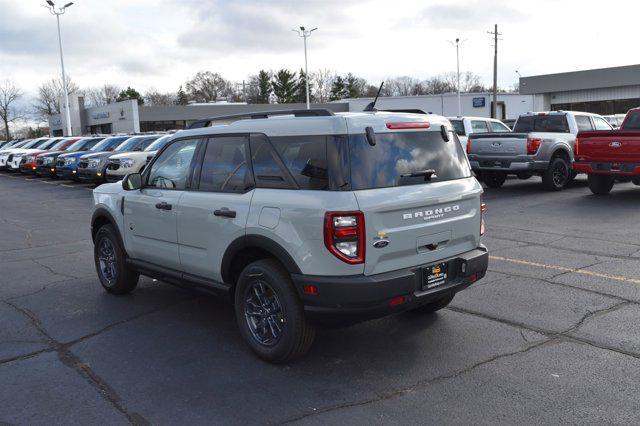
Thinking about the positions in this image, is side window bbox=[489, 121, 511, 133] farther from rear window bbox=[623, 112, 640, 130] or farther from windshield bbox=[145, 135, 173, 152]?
windshield bbox=[145, 135, 173, 152]

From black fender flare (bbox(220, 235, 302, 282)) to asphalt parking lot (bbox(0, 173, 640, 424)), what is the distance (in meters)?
0.69

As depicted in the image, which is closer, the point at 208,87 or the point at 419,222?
the point at 419,222

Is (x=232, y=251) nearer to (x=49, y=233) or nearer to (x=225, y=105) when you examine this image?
(x=49, y=233)

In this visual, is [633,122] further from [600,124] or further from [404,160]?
[404,160]

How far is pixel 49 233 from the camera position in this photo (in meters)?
10.8

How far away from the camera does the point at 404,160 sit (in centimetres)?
440

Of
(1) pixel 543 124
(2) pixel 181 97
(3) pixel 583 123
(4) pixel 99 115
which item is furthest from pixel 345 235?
(2) pixel 181 97

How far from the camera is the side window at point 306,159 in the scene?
4117 millimetres

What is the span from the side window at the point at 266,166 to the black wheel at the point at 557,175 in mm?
11544

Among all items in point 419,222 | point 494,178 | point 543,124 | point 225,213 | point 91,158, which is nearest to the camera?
point 419,222

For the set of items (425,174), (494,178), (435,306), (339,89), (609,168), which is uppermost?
(339,89)

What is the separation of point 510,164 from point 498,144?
23.6 inches

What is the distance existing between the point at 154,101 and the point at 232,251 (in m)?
118

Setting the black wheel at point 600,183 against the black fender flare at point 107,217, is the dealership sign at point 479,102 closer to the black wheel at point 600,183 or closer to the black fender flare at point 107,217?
the black wheel at point 600,183
